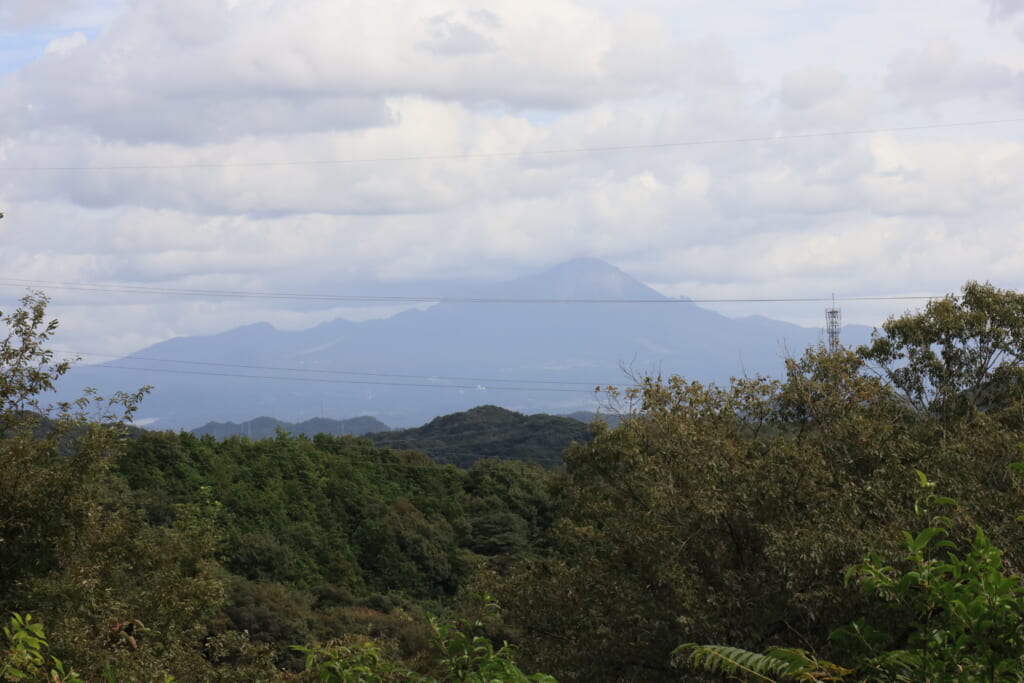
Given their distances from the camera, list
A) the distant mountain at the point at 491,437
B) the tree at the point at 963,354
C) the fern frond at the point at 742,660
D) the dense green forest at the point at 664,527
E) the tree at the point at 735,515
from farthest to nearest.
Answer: the distant mountain at the point at 491,437, the tree at the point at 963,354, the tree at the point at 735,515, the dense green forest at the point at 664,527, the fern frond at the point at 742,660

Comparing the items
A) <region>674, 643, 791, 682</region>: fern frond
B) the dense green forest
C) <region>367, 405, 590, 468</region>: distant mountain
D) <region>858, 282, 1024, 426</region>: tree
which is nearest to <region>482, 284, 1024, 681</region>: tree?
the dense green forest

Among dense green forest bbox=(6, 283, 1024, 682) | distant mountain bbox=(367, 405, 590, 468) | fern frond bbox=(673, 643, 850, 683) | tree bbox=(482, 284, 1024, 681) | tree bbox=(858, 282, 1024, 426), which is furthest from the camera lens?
distant mountain bbox=(367, 405, 590, 468)

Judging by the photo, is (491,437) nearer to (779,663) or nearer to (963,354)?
(963,354)

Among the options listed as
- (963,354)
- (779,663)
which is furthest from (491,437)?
(779,663)

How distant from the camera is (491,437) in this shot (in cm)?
10094

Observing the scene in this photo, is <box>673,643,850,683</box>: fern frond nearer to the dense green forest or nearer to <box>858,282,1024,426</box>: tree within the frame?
the dense green forest

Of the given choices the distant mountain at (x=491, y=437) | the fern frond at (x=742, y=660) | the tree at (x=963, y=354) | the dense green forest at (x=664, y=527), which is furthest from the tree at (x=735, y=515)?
the distant mountain at (x=491, y=437)

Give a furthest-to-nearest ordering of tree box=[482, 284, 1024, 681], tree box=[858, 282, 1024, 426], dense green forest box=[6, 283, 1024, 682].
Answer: tree box=[858, 282, 1024, 426] < tree box=[482, 284, 1024, 681] < dense green forest box=[6, 283, 1024, 682]

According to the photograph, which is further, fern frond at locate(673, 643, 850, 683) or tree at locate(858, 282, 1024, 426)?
tree at locate(858, 282, 1024, 426)

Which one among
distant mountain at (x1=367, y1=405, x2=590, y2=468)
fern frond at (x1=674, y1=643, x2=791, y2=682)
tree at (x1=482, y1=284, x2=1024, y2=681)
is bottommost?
distant mountain at (x1=367, y1=405, x2=590, y2=468)

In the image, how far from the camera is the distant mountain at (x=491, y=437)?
3659 inches

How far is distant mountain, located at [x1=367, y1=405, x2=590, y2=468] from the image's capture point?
92.9 metres

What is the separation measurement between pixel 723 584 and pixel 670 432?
132 inches

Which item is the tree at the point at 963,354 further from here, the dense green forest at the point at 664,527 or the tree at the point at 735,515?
the tree at the point at 735,515
